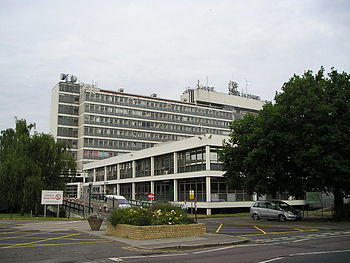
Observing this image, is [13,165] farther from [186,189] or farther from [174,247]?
[174,247]

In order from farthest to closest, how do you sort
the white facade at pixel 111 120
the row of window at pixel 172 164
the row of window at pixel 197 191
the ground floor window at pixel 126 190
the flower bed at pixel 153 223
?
the white facade at pixel 111 120, the ground floor window at pixel 126 190, the row of window at pixel 197 191, the row of window at pixel 172 164, the flower bed at pixel 153 223

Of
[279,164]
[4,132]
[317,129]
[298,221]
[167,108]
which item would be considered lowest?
[298,221]

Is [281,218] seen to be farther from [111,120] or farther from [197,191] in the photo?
[111,120]

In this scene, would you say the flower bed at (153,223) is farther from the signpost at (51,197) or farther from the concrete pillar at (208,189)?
the concrete pillar at (208,189)

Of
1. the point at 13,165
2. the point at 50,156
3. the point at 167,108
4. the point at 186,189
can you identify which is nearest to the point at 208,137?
the point at 186,189

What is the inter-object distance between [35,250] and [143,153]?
39.6 meters

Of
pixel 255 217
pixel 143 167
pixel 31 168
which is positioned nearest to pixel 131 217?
pixel 255 217

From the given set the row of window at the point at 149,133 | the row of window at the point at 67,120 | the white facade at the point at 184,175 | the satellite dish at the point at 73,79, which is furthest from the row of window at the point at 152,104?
the white facade at the point at 184,175

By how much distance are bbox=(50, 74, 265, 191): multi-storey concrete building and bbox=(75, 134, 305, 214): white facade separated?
103 feet

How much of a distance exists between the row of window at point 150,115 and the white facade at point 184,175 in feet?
107

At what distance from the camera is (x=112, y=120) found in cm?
9275

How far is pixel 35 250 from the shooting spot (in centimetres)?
1521

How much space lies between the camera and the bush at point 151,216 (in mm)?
19938

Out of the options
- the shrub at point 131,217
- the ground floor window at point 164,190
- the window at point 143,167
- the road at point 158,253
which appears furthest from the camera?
the window at point 143,167
